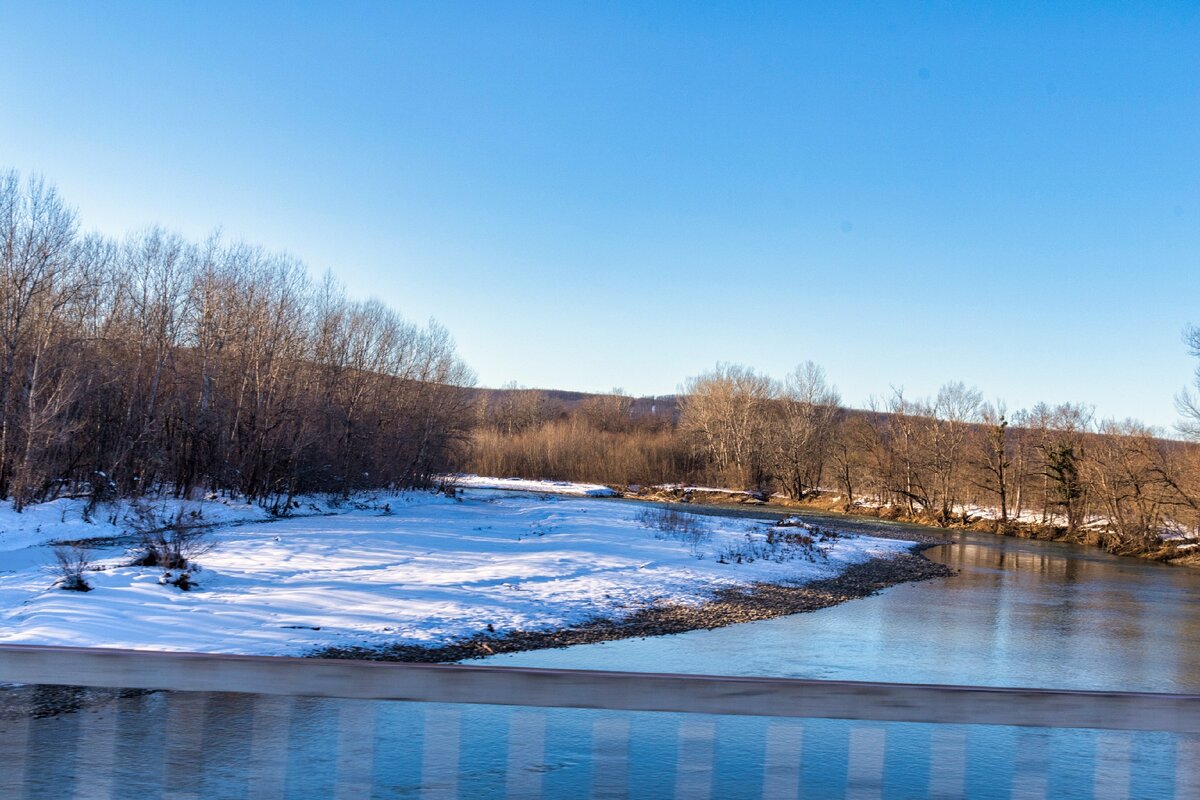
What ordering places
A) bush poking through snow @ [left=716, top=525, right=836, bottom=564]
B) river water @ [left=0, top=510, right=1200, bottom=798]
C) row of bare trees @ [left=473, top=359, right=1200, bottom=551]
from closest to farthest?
river water @ [left=0, top=510, right=1200, bottom=798], bush poking through snow @ [left=716, top=525, right=836, bottom=564], row of bare trees @ [left=473, top=359, right=1200, bottom=551]

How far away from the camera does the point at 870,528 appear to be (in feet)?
147

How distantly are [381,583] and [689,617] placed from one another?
226 inches

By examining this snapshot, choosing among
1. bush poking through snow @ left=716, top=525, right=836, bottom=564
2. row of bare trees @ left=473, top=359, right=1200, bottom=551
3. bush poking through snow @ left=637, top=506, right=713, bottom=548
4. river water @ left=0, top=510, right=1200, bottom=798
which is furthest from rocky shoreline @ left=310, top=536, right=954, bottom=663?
row of bare trees @ left=473, top=359, right=1200, bottom=551

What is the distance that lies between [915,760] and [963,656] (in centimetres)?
1157

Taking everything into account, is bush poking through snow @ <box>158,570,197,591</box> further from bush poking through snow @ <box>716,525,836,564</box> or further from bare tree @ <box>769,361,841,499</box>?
bare tree @ <box>769,361,841,499</box>

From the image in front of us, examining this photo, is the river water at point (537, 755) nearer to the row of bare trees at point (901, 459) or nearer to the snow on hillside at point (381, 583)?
the snow on hillside at point (381, 583)

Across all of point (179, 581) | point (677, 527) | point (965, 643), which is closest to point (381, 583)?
point (179, 581)

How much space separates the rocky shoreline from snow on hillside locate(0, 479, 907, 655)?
424 mm

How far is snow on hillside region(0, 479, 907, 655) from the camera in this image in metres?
10.8

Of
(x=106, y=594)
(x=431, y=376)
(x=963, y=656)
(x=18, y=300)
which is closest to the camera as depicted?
(x=106, y=594)

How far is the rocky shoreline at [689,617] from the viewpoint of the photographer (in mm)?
11055

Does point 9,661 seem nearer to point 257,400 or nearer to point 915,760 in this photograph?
point 915,760

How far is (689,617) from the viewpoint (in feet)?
50.9

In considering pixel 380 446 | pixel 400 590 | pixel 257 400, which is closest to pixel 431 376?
pixel 380 446
